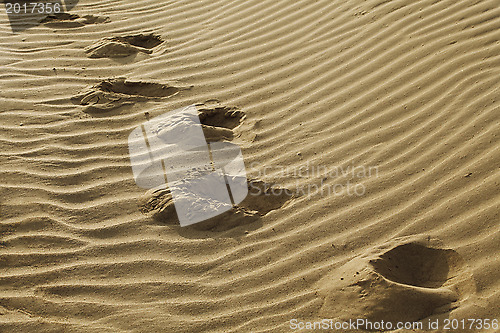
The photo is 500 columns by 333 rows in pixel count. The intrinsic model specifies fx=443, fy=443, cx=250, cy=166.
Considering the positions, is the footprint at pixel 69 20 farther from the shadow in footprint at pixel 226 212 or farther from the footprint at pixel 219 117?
the shadow in footprint at pixel 226 212

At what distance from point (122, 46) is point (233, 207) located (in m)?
2.26

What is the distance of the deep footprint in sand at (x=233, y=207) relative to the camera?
275cm

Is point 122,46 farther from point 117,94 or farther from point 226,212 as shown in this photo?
point 226,212

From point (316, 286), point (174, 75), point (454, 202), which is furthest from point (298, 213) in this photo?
point (174, 75)

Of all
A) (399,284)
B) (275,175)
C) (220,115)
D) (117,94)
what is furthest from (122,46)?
(399,284)

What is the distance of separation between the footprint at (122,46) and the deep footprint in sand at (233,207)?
1.85 m

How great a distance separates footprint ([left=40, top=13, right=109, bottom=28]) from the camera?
15.2 ft

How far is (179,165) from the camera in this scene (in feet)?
10.1

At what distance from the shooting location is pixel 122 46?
166 inches

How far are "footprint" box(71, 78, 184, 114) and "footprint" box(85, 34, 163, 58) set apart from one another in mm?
478

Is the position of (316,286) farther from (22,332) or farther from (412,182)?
(22,332)

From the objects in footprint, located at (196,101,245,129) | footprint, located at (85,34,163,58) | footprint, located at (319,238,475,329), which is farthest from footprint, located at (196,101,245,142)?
footprint, located at (319,238,475,329)

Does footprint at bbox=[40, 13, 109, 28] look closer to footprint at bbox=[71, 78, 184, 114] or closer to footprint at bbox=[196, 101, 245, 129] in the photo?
footprint at bbox=[71, 78, 184, 114]

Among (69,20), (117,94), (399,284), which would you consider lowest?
(399,284)
